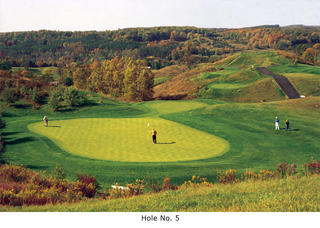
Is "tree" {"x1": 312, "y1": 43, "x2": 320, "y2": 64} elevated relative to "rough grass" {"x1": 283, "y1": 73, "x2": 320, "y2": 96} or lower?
elevated

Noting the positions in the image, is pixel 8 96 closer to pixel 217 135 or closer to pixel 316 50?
pixel 217 135

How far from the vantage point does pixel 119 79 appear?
73.3m

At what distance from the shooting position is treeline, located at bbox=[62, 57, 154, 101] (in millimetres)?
67688

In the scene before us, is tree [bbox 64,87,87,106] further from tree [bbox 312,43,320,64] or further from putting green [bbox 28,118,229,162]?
tree [bbox 312,43,320,64]

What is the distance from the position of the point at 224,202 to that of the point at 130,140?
14.7 meters

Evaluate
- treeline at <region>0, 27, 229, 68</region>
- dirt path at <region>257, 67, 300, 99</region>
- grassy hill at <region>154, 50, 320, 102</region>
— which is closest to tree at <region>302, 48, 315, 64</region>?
grassy hill at <region>154, 50, 320, 102</region>

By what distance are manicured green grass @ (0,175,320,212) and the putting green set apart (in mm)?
8525

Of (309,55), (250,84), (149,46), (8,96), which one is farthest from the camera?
(149,46)

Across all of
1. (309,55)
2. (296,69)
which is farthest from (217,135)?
(309,55)

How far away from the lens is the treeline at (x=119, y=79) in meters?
67.7

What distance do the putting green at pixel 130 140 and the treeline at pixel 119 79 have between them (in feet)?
123

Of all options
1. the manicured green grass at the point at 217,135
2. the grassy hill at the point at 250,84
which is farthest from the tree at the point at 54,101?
the grassy hill at the point at 250,84

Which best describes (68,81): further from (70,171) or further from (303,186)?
(303,186)

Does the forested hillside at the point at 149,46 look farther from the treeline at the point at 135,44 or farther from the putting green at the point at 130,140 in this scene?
the putting green at the point at 130,140
